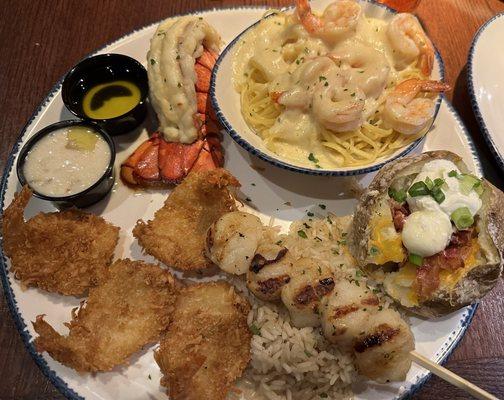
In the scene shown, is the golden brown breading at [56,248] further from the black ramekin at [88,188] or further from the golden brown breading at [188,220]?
the golden brown breading at [188,220]

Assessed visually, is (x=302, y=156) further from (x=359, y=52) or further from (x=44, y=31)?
(x=44, y=31)

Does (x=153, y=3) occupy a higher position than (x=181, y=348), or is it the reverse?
(x=153, y=3)

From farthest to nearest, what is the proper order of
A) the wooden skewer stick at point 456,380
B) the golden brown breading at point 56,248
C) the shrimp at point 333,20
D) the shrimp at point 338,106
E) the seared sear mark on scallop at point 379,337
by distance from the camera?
the shrimp at point 333,20 < the shrimp at point 338,106 < the golden brown breading at point 56,248 < the seared sear mark on scallop at point 379,337 < the wooden skewer stick at point 456,380

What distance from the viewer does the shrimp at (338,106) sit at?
2.71 metres

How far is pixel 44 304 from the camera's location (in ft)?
8.60

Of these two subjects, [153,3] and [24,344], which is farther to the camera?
[153,3]

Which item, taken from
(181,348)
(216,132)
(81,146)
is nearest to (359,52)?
(216,132)

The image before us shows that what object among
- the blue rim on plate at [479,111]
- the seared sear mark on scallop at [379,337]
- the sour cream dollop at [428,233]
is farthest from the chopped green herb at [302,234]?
the blue rim on plate at [479,111]

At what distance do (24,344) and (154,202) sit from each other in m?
1.13

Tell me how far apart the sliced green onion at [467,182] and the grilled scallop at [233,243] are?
42.2 inches

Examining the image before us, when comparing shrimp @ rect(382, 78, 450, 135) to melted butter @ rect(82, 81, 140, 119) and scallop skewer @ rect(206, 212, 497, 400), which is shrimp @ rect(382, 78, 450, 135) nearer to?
scallop skewer @ rect(206, 212, 497, 400)

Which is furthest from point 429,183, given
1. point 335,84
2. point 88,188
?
point 88,188

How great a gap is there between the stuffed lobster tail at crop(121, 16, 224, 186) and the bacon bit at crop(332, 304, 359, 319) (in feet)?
4.61

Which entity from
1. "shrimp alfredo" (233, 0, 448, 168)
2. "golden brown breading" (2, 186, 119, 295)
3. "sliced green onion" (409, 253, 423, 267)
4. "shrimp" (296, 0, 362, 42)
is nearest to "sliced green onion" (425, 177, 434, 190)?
"sliced green onion" (409, 253, 423, 267)
